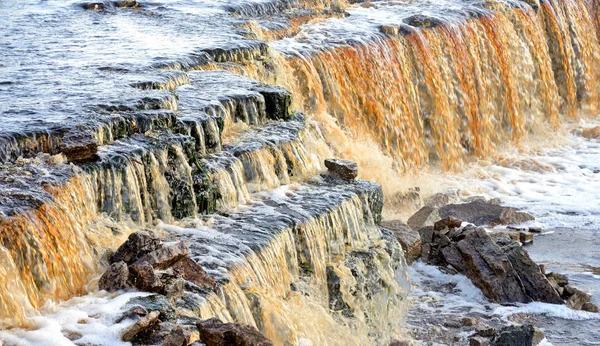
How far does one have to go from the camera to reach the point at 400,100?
17.1 meters

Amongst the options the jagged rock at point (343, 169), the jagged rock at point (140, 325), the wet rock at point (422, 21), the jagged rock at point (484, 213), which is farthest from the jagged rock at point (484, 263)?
the wet rock at point (422, 21)

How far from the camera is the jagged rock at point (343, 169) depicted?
11.3 metres

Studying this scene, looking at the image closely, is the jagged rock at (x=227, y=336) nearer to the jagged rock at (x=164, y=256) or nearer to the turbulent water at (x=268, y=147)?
the turbulent water at (x=268, y=147)

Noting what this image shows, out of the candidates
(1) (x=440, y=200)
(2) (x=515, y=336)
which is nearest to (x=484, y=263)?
(2) (x=515, y=336)

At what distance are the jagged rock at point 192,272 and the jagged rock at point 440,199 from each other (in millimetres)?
7373

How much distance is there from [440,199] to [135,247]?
786 cm

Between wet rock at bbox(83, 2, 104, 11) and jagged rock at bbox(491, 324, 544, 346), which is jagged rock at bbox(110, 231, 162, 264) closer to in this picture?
jagged rock at bbox(491, 324, 544, 346)

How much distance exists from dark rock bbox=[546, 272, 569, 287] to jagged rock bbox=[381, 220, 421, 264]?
1635mm

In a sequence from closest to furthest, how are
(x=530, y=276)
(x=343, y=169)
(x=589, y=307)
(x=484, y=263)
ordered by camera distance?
(x=343, y=169)
(x=589, y=307)
(x=530, y=276)
(x=484, y=263)

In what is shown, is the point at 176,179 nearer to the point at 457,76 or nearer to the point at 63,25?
the point at 63,25

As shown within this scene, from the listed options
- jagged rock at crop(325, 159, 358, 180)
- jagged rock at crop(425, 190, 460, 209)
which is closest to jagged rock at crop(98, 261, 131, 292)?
jagged rock at crop(325, 159, 358, 180)

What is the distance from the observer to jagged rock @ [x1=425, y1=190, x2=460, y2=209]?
50.7 feet

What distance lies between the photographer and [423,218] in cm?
1366

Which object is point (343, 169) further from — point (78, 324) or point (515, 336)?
point (78, 324)
